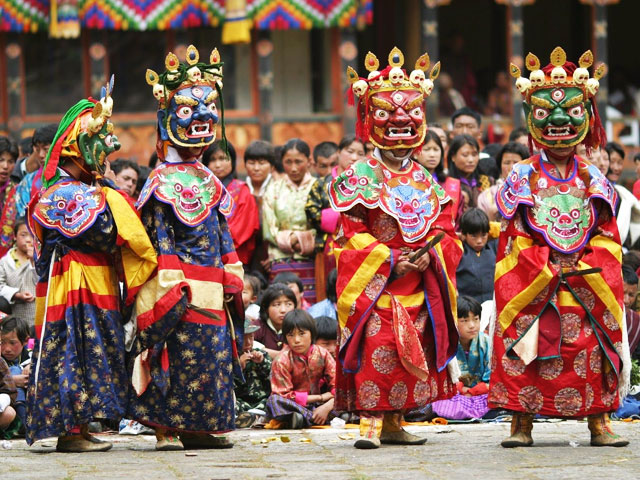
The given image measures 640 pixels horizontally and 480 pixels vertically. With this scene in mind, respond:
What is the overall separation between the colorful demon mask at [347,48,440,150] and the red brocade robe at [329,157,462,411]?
0.18m

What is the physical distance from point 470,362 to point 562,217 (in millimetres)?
2170

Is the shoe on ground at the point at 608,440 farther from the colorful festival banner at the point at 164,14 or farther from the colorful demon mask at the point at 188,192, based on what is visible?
the colorful festival banner at the point at 164,14

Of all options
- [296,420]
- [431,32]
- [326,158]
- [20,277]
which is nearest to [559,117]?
[296,420]

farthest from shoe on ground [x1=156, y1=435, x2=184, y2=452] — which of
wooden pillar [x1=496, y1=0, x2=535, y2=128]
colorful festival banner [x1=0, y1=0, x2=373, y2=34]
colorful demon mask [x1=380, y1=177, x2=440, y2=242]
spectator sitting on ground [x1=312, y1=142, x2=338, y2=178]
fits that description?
wooden pillar [x1=496, y1=0, x2=535, y2=128]

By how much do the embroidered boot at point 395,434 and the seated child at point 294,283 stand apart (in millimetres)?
2300

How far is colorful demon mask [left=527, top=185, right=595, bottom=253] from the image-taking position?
8648 millimetres

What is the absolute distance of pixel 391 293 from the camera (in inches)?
347

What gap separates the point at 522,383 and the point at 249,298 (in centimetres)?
296

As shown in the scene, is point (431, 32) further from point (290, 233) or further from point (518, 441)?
point (518, 441)

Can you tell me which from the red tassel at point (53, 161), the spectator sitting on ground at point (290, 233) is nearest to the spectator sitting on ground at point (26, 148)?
the spectator sitting on ground at point (290, 233)

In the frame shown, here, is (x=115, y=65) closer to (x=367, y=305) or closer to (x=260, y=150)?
(x=260, y=150)

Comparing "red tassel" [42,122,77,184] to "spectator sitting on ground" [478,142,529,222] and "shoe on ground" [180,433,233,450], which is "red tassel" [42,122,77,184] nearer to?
"shoe on ground" [180,433,233,450]

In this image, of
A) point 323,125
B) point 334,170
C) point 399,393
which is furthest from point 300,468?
point 323,125

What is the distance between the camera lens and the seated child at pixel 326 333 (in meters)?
10.5
